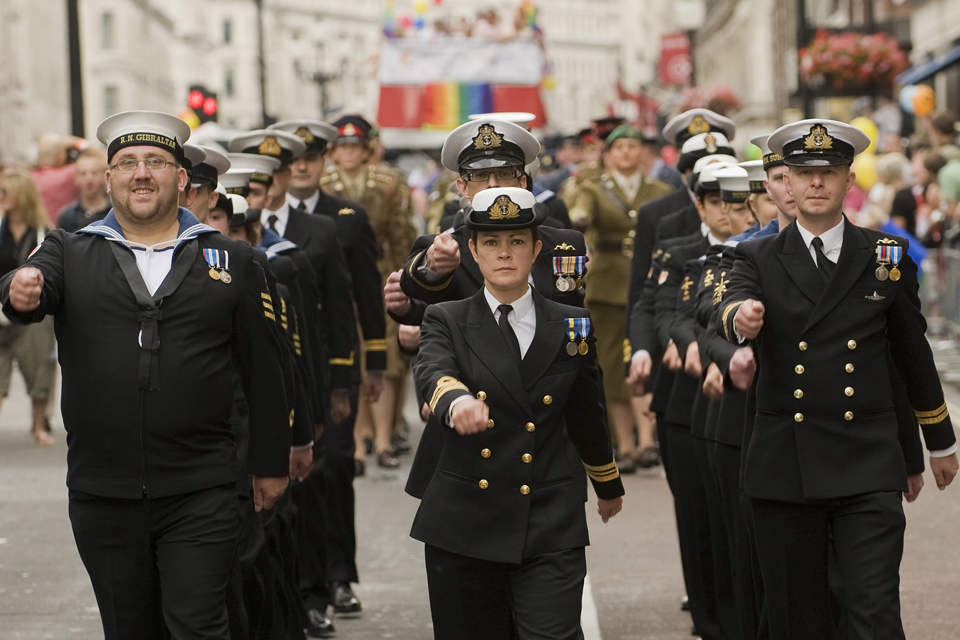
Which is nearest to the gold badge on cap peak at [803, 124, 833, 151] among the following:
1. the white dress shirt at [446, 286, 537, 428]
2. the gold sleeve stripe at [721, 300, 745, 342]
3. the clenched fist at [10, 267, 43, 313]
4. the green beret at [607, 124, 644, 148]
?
the gold sleeve stripe at [721, 300, 745, 342]

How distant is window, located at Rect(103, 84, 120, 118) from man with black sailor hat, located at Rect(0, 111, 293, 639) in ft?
308

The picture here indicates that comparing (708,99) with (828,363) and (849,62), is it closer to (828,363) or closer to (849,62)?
(849,62)

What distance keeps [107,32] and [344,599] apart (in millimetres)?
93349

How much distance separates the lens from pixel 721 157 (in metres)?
8.33

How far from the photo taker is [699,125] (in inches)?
378

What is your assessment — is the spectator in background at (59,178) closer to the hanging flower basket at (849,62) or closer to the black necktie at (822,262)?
the black necktie at (822,262)

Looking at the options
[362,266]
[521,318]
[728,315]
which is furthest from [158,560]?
[362,266]

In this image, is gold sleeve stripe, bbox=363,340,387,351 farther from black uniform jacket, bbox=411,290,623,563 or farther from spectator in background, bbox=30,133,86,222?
spectator in background, bbox=30,133,86,222

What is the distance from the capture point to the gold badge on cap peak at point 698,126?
31.3 feet

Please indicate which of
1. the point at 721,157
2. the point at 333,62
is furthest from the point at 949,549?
the point at 333,62

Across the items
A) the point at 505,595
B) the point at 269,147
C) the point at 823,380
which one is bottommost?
the point at 505,595

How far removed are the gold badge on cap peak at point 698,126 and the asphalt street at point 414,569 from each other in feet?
7.75

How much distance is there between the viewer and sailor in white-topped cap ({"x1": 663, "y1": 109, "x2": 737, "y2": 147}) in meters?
9.48

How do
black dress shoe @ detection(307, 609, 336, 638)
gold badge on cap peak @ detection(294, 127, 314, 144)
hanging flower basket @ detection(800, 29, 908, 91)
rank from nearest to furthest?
black dress shoe @ detection(307, 609, 336, 638) → gold badge on cap peak @ detection(294, 127, 314, 144) → hanging flower basket @ detection(800, 29, 908, 91)
